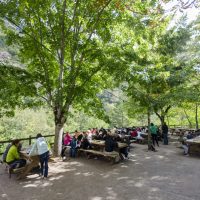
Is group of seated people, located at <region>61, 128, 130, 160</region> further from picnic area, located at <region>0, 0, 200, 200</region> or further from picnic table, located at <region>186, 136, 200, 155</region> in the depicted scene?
picnic table, located at <region>186, 136, 200, 155</region>

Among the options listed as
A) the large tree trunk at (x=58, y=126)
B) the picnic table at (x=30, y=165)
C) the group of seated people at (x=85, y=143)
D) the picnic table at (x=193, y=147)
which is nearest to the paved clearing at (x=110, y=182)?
the picnic table at (x=30, y=165)

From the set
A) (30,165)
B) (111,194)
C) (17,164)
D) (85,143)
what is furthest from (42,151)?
(85,143)

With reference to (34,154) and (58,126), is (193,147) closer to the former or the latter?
(58,126)

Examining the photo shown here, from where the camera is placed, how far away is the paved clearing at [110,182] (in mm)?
5461

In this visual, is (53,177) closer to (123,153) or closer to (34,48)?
(123,153)

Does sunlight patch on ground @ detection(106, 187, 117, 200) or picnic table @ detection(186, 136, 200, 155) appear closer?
sunlight patch on ground @ detection(106, 187, 117, 200)

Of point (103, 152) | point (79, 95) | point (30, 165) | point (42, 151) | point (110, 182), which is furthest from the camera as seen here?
point (79, 95)

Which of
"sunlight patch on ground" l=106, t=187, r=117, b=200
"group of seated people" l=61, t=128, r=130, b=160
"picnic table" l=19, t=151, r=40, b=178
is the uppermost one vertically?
"group of seated people" l=61, t=128, r=130, b=160

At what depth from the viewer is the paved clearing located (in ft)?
17.9

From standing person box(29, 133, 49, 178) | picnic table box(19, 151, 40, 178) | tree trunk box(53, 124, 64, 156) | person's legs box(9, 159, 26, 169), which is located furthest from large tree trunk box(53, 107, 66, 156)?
standing person box(29, 133, 49, 178)

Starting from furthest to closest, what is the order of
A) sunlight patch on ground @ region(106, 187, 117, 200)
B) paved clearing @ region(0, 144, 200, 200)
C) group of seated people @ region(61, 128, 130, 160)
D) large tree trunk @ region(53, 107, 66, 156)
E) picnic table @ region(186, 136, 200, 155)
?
1. picnic table @ region(186, 136, 200, 155)
2. large tree trunk @ region(53, 107, 66, 156)
3. group of seated people @ region(61, 128, 130, 160)
4. paved clearing @ region(0, 144, 200, 200)
5. sunlight patch on ground @ region(106, 187, 117, 200)

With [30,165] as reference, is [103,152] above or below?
above

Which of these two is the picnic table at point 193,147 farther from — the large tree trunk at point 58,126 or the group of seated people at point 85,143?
the large tree trunk at point 58,126

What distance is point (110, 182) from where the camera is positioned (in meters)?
6.49
